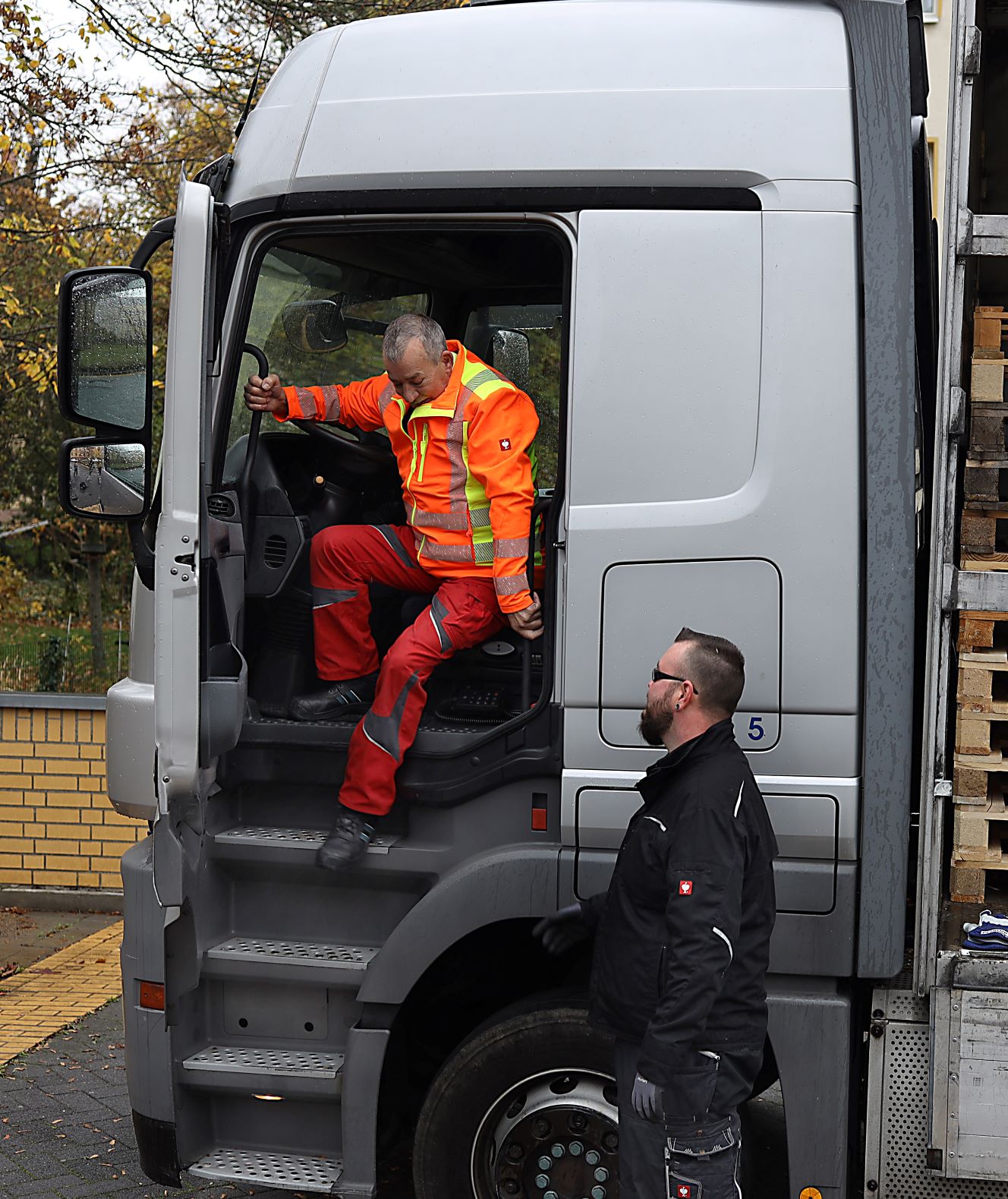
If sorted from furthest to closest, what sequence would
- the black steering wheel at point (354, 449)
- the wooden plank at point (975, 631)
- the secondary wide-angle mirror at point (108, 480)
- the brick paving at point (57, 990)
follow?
the brick paving at point (57, 990)
the black steering wheel at point (354, 449)
the secondary wide-angle mirror at point (108, 480)
the wooden plank at point (975, 631)

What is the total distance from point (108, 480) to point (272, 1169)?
1.82m

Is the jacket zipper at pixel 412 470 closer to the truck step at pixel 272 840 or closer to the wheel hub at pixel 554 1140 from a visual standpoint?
the truck step at pixel 272 840

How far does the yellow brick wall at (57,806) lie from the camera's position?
7309mm

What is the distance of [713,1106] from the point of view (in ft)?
9.64

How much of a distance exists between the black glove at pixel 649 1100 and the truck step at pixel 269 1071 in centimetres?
92

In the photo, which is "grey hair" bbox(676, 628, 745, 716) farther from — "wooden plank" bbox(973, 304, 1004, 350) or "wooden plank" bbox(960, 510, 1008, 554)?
"wooden plank" bbox(973, 304, 1004, 350)

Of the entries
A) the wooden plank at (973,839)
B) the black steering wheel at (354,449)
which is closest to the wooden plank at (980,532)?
the wooden plank at (973,839)

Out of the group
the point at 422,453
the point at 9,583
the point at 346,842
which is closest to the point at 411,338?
the point at 422,453

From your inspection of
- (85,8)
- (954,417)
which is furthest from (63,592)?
(954,417)

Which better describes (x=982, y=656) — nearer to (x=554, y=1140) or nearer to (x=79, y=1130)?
(x=554, y=1140)

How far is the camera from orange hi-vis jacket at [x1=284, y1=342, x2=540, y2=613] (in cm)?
347

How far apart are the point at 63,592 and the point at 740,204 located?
645 inches

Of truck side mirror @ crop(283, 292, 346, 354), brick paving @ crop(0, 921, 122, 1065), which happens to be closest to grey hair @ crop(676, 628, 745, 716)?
truck side mirror @ crop(283, 292, 346, 354)

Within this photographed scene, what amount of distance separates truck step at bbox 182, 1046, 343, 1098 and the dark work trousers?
0.80m
